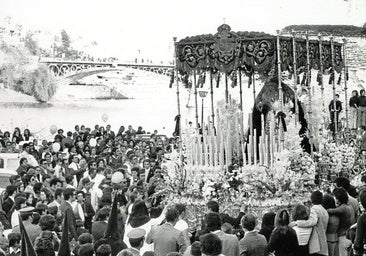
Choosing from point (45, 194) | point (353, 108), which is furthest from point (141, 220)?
point (353, 108)

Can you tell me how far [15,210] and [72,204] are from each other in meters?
0.69

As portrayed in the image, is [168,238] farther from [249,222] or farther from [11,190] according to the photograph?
[11,190]

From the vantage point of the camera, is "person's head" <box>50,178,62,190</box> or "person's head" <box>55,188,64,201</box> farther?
"person's head" <box>50,178,62,190</box>

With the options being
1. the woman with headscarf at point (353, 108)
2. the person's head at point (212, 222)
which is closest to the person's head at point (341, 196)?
the person's head at point (212, 222)

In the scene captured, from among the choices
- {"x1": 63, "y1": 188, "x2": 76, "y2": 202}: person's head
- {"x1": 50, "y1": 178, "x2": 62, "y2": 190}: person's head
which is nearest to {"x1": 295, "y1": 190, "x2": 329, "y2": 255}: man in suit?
{"x1": 63, "y1": 188, "x2": 76, "y2": 202}: person's head

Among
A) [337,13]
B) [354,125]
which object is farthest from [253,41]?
[337,13]

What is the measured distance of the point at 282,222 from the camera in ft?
19.4

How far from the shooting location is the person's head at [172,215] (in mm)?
6113

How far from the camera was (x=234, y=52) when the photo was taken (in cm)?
905

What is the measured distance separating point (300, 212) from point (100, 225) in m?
1.74

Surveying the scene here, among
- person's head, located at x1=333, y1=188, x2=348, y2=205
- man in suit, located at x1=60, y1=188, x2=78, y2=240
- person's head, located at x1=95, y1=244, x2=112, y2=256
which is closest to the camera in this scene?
person's head, located at x1=95, y1=244, x2=112, y2=256

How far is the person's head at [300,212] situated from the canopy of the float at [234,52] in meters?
2.97

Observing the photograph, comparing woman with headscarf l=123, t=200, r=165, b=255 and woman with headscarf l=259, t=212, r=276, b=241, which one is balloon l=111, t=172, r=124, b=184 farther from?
woman with headscarf l=259, t=212, r=276, b=241

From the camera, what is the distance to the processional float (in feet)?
28.8
